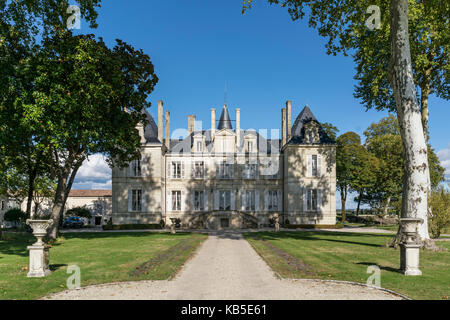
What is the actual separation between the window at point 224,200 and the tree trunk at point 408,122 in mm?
21873

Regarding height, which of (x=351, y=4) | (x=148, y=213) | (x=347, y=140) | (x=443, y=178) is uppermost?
(x=351, y=4)

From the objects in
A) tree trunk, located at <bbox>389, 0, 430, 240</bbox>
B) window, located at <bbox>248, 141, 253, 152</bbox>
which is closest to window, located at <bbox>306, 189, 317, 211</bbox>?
window, located at <bbox>248, 141, 253, 152</bbox>

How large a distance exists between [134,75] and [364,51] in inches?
574

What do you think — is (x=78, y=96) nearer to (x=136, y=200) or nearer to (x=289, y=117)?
(x=136, y=200)

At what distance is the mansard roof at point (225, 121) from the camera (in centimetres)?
3928

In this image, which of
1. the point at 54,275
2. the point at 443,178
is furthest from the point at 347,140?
the point at 54,275

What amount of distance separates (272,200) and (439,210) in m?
17.3

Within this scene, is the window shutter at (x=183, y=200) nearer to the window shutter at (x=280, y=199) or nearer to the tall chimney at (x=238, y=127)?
the tall chimney at (x=238, y=127)

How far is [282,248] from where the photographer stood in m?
16.2

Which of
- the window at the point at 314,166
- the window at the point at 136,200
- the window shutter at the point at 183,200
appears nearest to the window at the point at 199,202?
the window shutter at the point at 183,200

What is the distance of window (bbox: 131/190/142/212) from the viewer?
3322cm

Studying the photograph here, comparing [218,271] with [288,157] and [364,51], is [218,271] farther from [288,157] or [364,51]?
[288,157]

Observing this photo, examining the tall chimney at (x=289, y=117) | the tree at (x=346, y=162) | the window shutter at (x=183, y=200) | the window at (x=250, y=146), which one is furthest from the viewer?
the tree at (x=346, y=162)

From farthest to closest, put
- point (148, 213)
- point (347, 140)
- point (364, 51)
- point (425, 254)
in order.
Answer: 1. point (347, 140)
2. point (148, 213)
3. point (364, 51)
4. point (425, 254)
